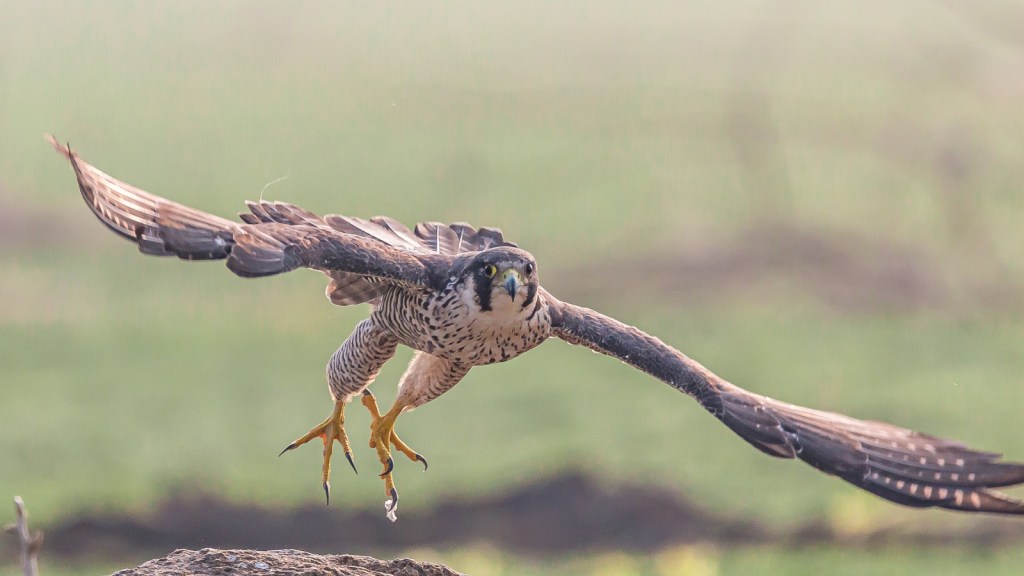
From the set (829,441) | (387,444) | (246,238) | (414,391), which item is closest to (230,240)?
(246,238)

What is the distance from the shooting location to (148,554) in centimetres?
674

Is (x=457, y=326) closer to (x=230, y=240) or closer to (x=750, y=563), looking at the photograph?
(x=230, y=240)

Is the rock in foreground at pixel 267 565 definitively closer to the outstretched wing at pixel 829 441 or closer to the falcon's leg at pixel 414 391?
the falcon's leg at pixel 414 391

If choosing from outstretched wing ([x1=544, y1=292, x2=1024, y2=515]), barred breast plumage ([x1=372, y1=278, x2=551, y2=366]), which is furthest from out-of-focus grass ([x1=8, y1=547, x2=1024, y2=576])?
barred breast plumage ([x1=372, y1=278, x2=551, y2=366])

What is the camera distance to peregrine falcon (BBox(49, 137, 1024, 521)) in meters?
2.75

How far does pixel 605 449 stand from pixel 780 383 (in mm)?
1486

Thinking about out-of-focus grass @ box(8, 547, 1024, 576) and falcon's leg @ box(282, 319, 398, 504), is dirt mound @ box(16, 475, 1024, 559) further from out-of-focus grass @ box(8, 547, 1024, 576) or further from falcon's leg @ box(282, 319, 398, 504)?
falcon's leg @ box(282, 319, 398, 504)

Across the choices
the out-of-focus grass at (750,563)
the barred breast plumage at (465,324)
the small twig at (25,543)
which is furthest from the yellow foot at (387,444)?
the out-of-focus grass at (750,563)

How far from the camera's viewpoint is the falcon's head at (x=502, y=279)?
298 cm

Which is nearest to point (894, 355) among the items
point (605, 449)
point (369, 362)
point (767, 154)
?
point (767, 154)

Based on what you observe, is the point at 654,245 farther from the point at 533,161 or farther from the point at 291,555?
the point at 291,555

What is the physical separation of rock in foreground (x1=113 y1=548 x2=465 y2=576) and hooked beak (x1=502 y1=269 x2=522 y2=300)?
1060mm

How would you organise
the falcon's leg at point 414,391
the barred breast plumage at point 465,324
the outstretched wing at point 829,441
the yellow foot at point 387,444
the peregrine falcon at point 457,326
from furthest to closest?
the yellow foot at point 387,444 → the falcon's leg at point 414,391 → the outstretched wing at point 829,441 → the barred breast plumage at point 465,324 → the peregrine falcon at point 457,326

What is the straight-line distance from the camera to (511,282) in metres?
2.96
